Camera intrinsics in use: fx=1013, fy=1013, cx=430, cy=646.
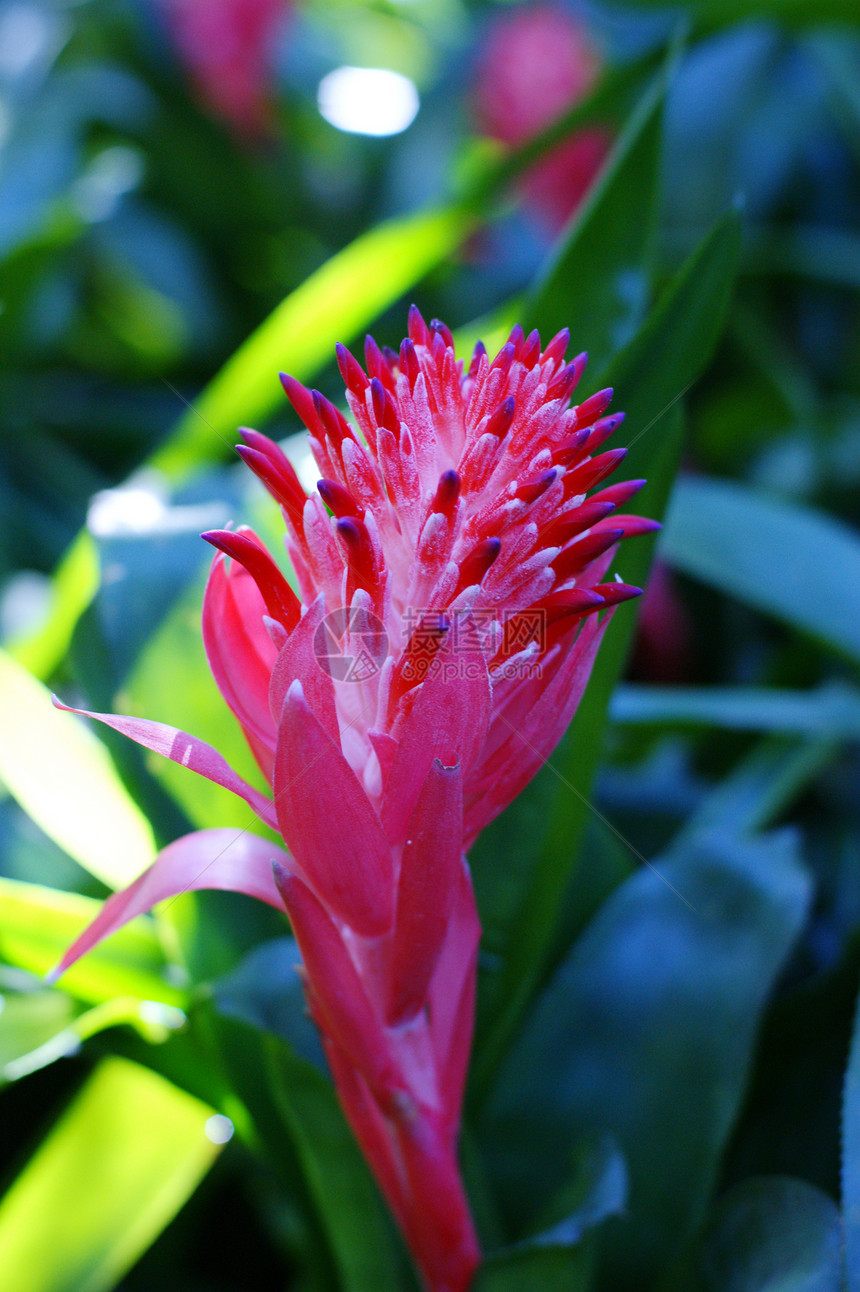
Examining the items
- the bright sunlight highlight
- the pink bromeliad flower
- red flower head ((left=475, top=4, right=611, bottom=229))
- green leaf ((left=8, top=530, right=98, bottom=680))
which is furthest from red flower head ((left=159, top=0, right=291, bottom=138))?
the pink bromeliad flower

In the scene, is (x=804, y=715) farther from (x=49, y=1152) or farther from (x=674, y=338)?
(x=49, y=1152)

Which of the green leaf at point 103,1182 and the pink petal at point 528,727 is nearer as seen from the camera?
the pink petal at point 528,727

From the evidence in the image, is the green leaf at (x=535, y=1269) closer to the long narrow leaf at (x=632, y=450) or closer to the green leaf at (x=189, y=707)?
the long narrow leaf at (x=632, y=450)

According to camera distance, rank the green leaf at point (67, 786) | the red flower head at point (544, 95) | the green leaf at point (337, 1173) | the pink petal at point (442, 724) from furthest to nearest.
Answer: the red flower head at point (544, 95), the green leaf at point (67, 786), the green leaf at point (337, 1173), the pink petal at point (442, 724)

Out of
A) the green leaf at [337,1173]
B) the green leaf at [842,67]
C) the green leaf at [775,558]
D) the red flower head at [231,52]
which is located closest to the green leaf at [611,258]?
the green leaf at [775,558]

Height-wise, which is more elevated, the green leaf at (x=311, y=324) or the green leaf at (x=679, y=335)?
the green leaf at (x=311, y=324)

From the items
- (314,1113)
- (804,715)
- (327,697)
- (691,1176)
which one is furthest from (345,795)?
(804,715)

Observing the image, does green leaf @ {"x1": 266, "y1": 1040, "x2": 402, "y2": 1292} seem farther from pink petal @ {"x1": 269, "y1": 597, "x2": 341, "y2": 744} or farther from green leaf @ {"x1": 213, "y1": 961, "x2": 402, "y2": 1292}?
pink petal @ {"x1": 269, "y1": 597, "x2": 341, "y2": 744}

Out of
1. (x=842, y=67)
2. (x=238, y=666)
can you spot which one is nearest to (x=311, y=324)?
(x=238, y=666)
